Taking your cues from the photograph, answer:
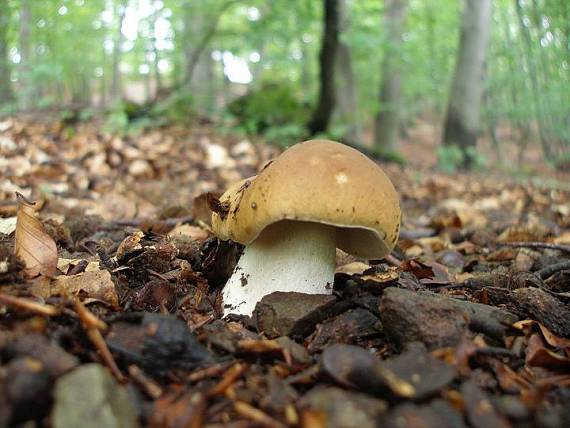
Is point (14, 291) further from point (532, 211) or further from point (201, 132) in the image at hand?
point (201, 132)

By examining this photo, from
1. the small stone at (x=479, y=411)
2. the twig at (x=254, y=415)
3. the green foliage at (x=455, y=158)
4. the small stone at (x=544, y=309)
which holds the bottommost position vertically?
the green foliage at (x=455, y=158)

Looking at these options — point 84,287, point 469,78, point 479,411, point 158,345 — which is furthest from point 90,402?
point 469,78

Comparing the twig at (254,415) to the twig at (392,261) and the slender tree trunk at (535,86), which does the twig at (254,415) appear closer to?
the twig at (392,261)

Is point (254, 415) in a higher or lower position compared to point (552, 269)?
higher

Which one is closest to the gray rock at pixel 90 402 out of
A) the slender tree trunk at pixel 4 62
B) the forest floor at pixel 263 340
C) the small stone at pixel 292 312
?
the forest floor at pixel 263 340

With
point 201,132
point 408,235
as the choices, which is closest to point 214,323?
point 408,235

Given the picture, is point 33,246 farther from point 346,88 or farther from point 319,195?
point 346,88
